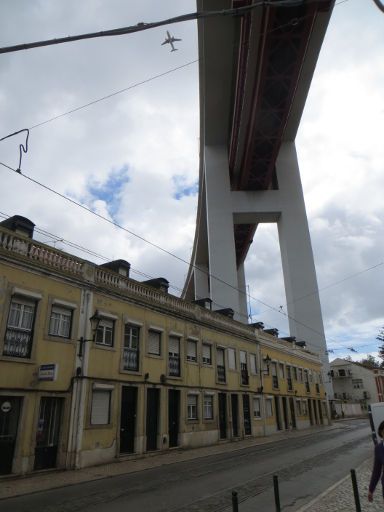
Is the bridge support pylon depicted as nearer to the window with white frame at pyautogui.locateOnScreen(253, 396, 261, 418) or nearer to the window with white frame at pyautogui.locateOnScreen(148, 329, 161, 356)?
the window with white frame at pyautogui.locateOnScreen(253, 396, 261, 418)

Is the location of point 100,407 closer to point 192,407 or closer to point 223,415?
point 192,407

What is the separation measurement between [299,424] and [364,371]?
48.4 metres

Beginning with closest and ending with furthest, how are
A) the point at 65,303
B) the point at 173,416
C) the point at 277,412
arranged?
the point at 65,303, the point at 173,416, the point at 277,412

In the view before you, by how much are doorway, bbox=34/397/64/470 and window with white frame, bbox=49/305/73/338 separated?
94.2 inches

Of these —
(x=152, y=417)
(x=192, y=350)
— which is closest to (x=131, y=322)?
(x=152, y=417)

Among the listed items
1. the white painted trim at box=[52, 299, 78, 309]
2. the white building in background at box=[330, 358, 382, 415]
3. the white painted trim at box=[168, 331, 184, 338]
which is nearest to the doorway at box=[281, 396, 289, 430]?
the white painted trim at box=[168, 331, 184, 338]

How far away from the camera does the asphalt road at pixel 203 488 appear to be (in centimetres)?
879

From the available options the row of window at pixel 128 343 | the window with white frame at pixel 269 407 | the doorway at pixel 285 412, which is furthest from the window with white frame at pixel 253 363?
the doorway at pixel 285 412

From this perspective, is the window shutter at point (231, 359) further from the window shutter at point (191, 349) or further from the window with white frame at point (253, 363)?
the window shutter at point (191, 349)

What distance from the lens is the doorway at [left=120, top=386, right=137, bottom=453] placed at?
17931mm

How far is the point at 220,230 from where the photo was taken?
165ft

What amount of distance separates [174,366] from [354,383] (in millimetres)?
68597

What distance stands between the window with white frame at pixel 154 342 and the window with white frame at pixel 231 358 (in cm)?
797

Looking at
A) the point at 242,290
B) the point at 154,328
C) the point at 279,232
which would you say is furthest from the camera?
the point at 242,290
